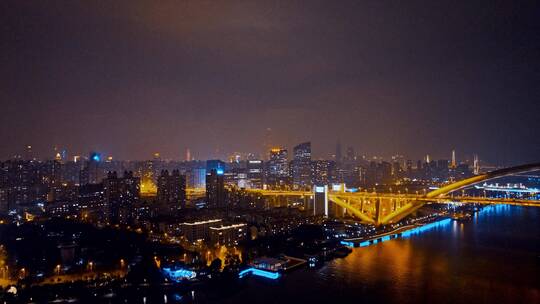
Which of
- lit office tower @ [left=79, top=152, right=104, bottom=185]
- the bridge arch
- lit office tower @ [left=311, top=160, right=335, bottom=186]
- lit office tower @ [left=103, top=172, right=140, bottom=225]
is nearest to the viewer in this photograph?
the bridge arch

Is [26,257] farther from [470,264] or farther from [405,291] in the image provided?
[470,264]

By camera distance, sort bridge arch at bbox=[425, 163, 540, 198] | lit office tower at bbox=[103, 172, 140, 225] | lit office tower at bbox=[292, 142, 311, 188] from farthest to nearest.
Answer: lit office tower at bbox=[292, 142, 311, 188] → lit office tower at bbox=[103, 172, 140, 225] → bridge arch at bbox=[425, 163, 540, 198]

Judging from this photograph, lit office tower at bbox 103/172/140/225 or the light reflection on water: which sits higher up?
lit office tower at bbox 103/172/140/225

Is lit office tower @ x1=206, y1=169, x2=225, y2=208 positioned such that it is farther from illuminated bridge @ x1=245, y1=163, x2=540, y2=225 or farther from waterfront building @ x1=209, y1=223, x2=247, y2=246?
waterfront building @ x1=209, y1=223, x2=247, y2=246

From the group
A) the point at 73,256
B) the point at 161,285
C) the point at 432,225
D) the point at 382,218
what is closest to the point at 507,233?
the point at 432,225

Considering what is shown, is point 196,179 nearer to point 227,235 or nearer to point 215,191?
point 215,191

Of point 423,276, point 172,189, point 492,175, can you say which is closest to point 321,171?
point 172,189

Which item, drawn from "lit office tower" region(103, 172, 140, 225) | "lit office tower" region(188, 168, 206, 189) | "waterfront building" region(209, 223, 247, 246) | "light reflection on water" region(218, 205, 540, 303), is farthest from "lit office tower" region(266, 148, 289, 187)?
"light reflection on water" region(218, 205, 540, 303)

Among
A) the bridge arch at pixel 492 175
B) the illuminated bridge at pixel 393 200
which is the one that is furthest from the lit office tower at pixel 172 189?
the bridge arch at pixel 492 175

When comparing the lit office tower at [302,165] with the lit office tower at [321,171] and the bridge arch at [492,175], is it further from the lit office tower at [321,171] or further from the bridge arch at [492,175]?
the bridge arch at [492,175]
